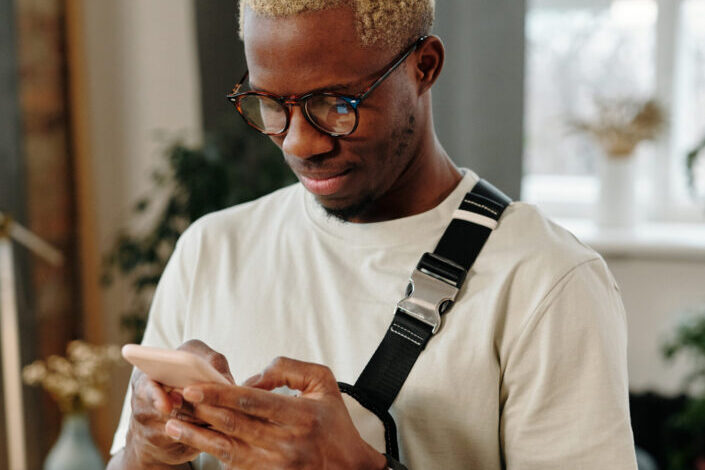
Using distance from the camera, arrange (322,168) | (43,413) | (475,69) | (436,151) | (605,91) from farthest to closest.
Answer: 1. (605,91)
2. (43,413)
3. (475,69)
4. (436,151)
5. (322,168)

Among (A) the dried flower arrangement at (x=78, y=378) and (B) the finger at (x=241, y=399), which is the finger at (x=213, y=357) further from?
(A) the dried flower arrangement at (x=78, y=378)

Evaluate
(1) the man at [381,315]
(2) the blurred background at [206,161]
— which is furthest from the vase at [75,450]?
(1) the man at [381,315]

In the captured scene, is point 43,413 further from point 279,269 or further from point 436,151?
point 436,151

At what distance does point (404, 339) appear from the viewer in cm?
94

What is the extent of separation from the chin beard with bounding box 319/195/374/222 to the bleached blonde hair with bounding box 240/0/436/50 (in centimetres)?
17

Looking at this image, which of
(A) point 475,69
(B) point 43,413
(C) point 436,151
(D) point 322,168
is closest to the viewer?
(D) point 322,168

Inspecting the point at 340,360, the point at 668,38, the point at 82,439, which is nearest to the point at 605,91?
the point at 668,38

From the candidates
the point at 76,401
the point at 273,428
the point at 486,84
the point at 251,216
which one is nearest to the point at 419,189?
the point at 251,216

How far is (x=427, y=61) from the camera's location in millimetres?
974

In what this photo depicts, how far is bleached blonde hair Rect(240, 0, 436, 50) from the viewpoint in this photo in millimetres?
879

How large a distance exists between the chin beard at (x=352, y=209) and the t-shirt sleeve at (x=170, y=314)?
248 millimetres

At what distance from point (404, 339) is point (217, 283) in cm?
30

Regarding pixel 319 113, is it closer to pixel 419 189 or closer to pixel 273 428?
pixel 419 189

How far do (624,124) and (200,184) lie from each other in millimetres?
1403
